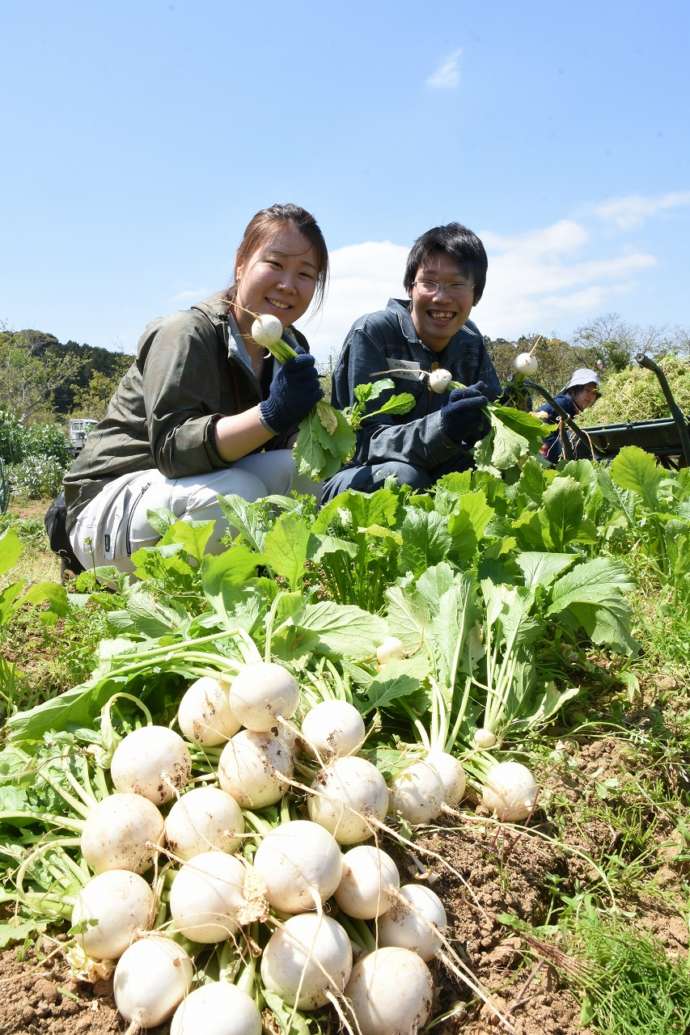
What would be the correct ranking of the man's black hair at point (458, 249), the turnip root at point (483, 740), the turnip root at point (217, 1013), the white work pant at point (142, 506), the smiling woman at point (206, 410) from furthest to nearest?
the man's black hair at point (458, 249)
the white work pant at point (142, 506)
the smiling woman at point (206, 410)
the turnip root at point (483, 740)
the turnip root at point (217, 1013)

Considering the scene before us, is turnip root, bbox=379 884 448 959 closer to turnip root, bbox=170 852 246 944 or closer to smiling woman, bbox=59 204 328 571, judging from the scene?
turnip root, bbox=170 852 246 944

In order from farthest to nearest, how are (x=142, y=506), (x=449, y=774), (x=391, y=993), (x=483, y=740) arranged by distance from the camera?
(x=142, y=506)
(x=483, y=740)
(x=449, y=774)
(x=391, y=993)

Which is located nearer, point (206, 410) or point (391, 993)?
point (391, 993)

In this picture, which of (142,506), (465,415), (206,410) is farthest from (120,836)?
(465,415)

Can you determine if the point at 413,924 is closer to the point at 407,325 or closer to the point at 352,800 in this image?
the point at 352,800

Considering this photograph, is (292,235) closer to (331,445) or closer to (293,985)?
(331,445)

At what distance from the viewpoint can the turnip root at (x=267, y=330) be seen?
3.05 metres

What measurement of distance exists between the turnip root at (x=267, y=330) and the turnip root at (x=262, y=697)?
188cm

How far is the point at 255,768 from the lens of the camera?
1422 millimetres

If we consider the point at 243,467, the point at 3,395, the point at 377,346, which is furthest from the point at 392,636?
the point at 3,395

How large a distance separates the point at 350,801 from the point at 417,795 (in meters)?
0.23

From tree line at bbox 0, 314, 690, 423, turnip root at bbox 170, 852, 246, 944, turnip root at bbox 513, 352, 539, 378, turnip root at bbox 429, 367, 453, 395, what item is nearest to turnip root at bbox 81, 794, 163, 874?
turnip root at bbox 170, 852, 246, 944

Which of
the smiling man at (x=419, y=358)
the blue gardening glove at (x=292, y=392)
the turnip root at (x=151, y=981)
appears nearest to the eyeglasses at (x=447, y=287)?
the smiling man at (x=419, y=358)

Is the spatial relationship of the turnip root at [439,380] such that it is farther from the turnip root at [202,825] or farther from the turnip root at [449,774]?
the turnip root at [202,825]
